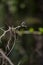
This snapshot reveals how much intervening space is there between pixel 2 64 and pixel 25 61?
1026 millimetres

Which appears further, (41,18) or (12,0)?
(41,18)

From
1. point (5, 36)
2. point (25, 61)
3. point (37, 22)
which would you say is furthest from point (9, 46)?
point (37, 22)

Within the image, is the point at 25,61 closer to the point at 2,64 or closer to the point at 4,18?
the point at 4,18

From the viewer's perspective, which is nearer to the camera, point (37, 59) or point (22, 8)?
point (37, 59)

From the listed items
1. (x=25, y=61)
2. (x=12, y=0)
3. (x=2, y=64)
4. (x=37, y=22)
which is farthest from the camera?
(x=37, y=22)

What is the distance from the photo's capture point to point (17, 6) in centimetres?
293

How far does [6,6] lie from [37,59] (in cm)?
82

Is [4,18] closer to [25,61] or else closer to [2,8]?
[2,8]

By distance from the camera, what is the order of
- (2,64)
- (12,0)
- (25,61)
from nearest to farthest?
(2,64) → (25,61) → (12,0)

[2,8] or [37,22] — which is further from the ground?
[2,8]

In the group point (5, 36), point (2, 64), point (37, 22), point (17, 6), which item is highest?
point (17, 6)

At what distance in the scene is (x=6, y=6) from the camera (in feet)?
9.67

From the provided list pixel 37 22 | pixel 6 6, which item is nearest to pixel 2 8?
pixel 6 6

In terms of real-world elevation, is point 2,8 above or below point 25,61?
above
